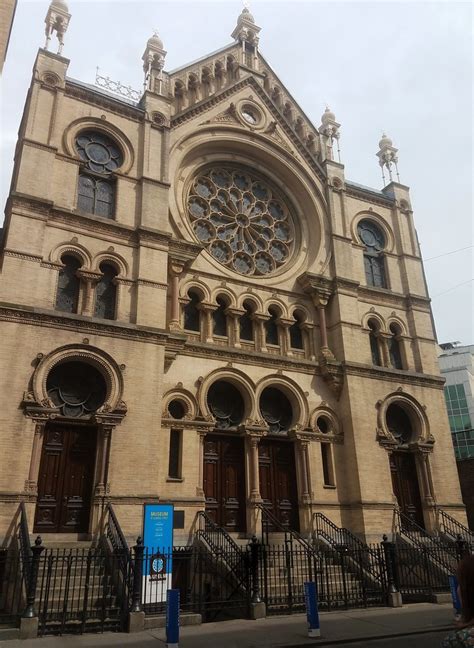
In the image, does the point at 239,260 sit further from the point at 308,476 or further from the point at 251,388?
the point at 308,476

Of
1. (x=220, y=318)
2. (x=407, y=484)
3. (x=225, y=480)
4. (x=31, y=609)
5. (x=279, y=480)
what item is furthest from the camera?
(x=407, y=484)

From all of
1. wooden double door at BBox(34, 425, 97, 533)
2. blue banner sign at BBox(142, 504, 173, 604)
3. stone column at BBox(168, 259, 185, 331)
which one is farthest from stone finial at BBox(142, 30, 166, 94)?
blue banner sign at BBox(142, 504, 173, 604)

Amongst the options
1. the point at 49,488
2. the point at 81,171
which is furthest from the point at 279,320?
the point at 49,488

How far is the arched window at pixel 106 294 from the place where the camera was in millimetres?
18422

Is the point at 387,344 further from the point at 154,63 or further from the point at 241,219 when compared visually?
the point at 154,63

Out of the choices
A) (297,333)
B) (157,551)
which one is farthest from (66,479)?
(297,333)

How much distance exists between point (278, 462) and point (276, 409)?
211 cm

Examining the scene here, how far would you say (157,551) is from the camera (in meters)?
13.5

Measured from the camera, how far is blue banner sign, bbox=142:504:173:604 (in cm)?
1271

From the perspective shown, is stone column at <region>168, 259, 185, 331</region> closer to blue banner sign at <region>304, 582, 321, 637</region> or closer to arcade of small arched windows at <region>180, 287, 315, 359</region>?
arcade of small arched windows at <region>180, 287, 315, 359</region>

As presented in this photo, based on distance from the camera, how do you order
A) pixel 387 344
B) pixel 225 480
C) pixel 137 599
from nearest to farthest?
pixel 137 599, pixel 225 480, pixel 387 344

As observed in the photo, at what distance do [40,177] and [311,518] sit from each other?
1539 centimetres

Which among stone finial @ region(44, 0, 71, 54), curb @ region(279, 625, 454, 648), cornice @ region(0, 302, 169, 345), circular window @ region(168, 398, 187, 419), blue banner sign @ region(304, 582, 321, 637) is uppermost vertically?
stone finial @ region(44, 0, 71, 54)

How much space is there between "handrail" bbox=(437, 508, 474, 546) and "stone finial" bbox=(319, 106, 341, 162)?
58.1 ft
